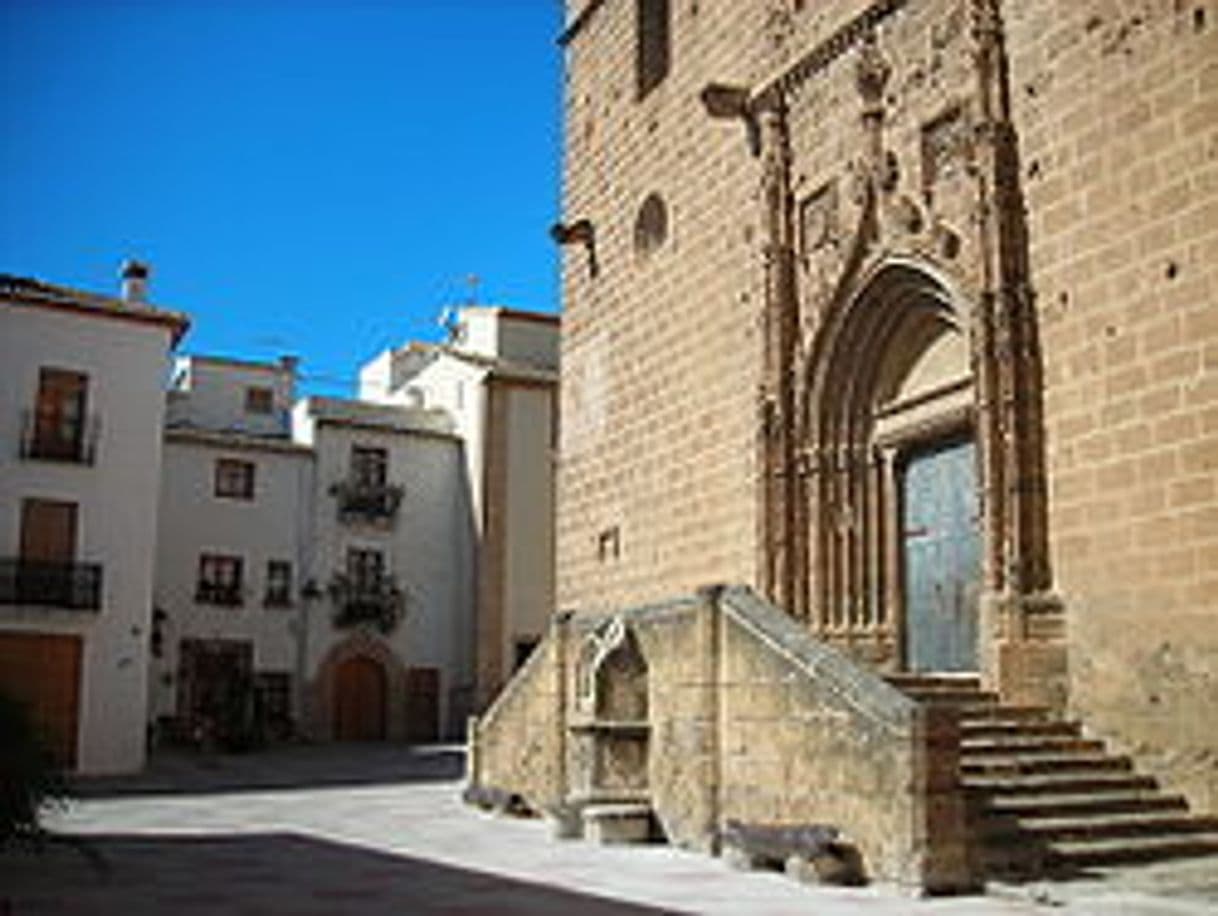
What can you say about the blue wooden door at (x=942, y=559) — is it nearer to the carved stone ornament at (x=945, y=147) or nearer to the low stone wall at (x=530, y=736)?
the carved stone ornament at (x=945, y=147)

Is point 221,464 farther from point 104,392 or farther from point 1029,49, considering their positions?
point 1029,49

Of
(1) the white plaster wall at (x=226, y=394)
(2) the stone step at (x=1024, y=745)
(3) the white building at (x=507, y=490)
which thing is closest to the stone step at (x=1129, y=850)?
(2) the stone step at (x=1024, y=745)

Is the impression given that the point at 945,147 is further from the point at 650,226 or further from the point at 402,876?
the point at 402,876

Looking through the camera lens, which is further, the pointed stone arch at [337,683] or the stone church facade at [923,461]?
the pointed stone arch at [337,683]

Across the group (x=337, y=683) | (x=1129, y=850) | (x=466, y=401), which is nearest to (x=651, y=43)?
(x=1129, y=850)

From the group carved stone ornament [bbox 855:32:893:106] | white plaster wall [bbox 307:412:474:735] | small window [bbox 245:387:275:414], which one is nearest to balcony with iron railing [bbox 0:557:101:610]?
white plaster wall [bbox 307:412:474:735]

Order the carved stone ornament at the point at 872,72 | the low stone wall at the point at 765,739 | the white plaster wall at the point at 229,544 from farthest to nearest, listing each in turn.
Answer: the white plaster wall at the point at 229,544 → the carved stone ornament at the point at 872,72 → the low stone wall at the point at 765,739

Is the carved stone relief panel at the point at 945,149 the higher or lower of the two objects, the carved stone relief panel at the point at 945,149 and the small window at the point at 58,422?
the higher

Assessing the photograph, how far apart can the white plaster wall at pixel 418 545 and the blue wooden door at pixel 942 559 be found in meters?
16.5

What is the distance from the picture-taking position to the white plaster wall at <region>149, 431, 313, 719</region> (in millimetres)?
26141

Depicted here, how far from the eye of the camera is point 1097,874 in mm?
7457

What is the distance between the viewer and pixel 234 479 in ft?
89.4

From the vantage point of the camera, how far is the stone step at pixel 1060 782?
27.4 ft

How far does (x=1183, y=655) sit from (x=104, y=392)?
16.1m
